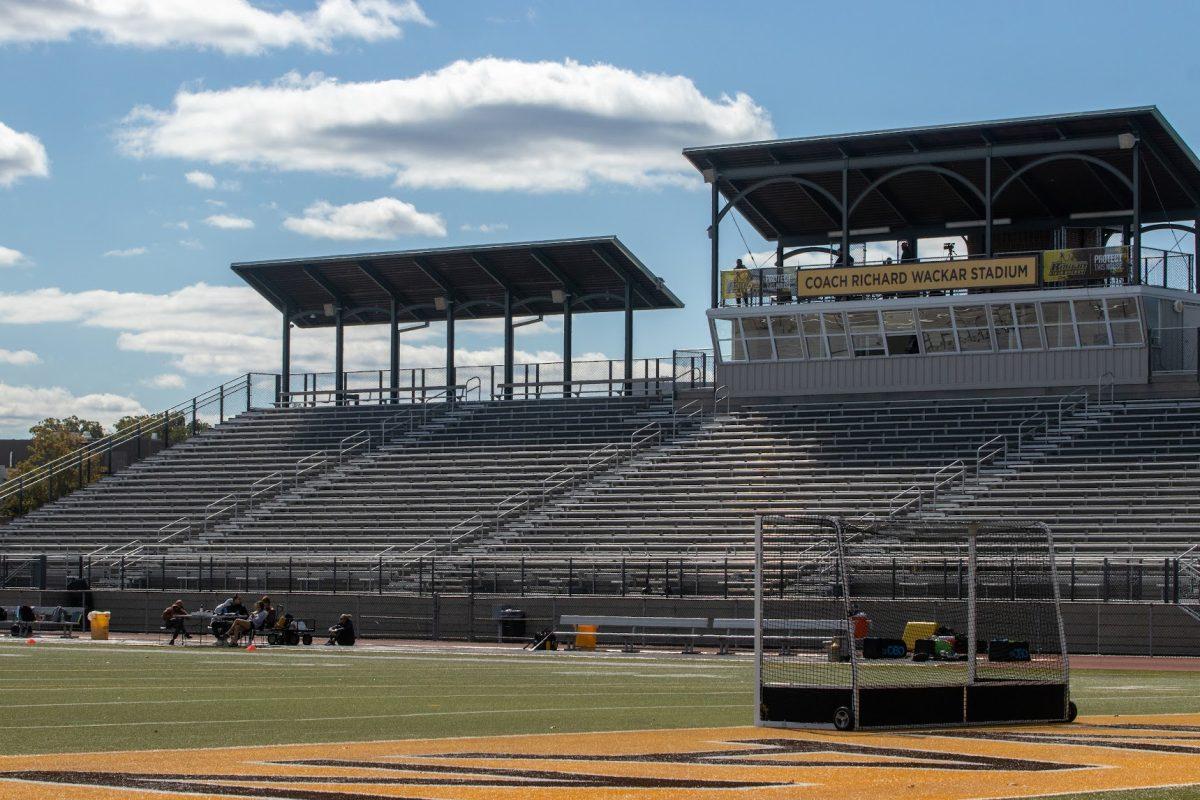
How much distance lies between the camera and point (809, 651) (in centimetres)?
1942

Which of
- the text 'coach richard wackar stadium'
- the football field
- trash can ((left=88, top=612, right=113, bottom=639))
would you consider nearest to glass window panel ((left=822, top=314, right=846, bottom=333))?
the text 'coach richard wackar stadium'

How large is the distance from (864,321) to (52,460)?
144ft

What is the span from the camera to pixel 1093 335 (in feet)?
152

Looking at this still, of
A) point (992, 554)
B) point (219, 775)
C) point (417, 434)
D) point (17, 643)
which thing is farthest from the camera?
point (417, 434)

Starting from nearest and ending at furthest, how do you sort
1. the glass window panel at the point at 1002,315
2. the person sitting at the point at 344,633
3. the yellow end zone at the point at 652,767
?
the yellow end zone at the point at 652,767 < the person sitting at the point at 344,633 < the glass window panel at the point at 1002,315

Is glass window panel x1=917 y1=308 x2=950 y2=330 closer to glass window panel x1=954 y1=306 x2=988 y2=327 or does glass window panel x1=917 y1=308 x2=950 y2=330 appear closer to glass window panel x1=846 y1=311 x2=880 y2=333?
glass window panel x1=954 y1=306 x2=988 y2=327

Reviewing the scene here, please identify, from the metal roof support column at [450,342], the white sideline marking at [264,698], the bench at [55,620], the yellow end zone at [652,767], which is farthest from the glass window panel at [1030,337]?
the yellow end zone at [652,767]

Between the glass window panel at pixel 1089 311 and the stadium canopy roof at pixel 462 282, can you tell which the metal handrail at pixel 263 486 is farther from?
the glass window panel at pixel 1089 311

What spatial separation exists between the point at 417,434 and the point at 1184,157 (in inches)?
902

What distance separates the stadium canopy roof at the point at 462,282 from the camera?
178 ft

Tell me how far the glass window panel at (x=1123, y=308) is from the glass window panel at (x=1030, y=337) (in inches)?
74.2

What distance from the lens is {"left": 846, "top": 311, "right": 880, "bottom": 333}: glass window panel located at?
48750 millimetres

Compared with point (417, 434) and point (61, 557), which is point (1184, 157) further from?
point (61, 557)

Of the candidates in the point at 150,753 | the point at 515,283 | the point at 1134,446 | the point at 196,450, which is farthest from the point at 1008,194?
the point at 150,753
